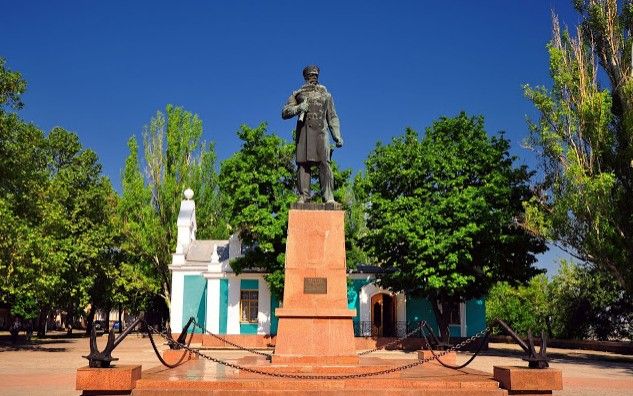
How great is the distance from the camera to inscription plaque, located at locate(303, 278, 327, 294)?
35.2 feet

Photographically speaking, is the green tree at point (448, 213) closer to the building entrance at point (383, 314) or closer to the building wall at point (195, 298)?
the building entrance at point (383, 314)

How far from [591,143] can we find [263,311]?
17.7 m

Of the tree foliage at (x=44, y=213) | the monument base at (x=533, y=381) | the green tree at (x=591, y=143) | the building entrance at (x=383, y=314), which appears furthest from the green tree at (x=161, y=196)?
the monument base at (x=533, y=381)

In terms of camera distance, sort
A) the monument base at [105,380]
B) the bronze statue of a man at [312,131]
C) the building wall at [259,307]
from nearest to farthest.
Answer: the monument base at [105,380], the bronze statue of a man at [312,131], the building wall at [259,307]

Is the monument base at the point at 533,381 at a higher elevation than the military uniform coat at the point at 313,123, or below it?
below

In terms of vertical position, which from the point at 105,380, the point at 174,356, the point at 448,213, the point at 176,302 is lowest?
the point at 174,356

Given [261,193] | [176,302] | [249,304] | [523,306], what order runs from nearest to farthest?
[261,193] → [249,304] → [176,302] → [523,306]

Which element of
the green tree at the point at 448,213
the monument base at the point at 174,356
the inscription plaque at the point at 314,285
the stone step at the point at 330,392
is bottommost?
the stone step at the point at 330,392

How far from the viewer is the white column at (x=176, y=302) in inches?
1241

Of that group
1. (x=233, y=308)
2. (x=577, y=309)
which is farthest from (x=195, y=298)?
(x=577, y=309)

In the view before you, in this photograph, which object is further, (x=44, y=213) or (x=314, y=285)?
(x=44, y=213)

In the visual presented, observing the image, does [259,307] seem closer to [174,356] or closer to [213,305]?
[213,305]

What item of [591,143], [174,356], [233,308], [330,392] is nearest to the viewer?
A: [330,392]

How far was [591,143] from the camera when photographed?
21.3m
